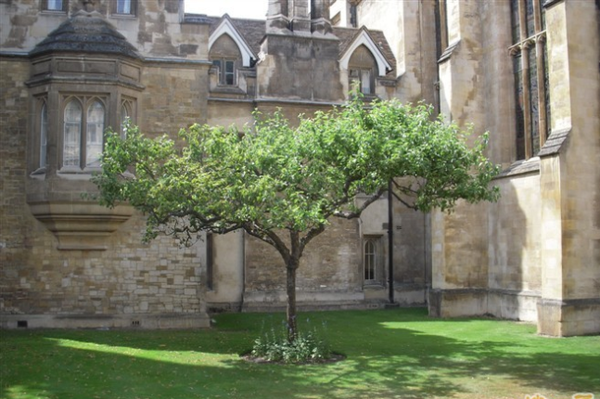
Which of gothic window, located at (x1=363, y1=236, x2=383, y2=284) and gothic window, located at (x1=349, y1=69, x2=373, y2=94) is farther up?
gothic window, located at (x1=349, y1=69, x2=373, y2=94)

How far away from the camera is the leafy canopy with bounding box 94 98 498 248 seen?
43.7 feet

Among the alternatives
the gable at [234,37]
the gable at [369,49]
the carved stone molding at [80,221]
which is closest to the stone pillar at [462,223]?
the gable at [369,49]

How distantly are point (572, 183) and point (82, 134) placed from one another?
13.7 metres

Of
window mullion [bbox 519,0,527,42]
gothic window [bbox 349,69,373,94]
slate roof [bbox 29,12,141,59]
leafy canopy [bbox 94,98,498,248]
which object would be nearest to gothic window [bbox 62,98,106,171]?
slate roof [bbox 29,12,141,59]

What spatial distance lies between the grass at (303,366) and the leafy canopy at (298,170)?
3023 mm

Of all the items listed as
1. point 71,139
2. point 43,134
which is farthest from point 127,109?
point 43,134

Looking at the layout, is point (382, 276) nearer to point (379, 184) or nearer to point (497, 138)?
point (497, 138)

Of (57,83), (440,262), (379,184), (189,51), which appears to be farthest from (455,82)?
(57,83)

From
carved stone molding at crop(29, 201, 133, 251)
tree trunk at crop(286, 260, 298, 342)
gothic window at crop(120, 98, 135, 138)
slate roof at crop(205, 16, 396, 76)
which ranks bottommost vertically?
tree trunk at crop(286, 260, 298, 342)

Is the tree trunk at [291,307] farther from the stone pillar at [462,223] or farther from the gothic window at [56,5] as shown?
the gothic window at [56,5]

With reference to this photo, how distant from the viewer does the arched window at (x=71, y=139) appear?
18.4 meters

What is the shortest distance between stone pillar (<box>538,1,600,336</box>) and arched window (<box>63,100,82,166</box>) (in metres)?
13.2

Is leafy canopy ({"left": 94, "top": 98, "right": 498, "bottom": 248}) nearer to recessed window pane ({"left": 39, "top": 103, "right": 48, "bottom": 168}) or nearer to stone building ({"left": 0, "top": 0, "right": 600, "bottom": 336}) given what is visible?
stone building ({"left": 0, "top": 0, "right": 600, "bottom": 336})

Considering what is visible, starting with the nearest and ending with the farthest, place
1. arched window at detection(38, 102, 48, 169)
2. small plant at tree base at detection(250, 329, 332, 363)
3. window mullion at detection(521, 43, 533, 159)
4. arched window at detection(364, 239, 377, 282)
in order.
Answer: small plant at tree base at detection(250, 329, 332, 363), arched window at detection(38, 102, 48, 169), window mullion at detection(521, 43, 533, 159), arched window at detection(364, 239, 377, 282)
